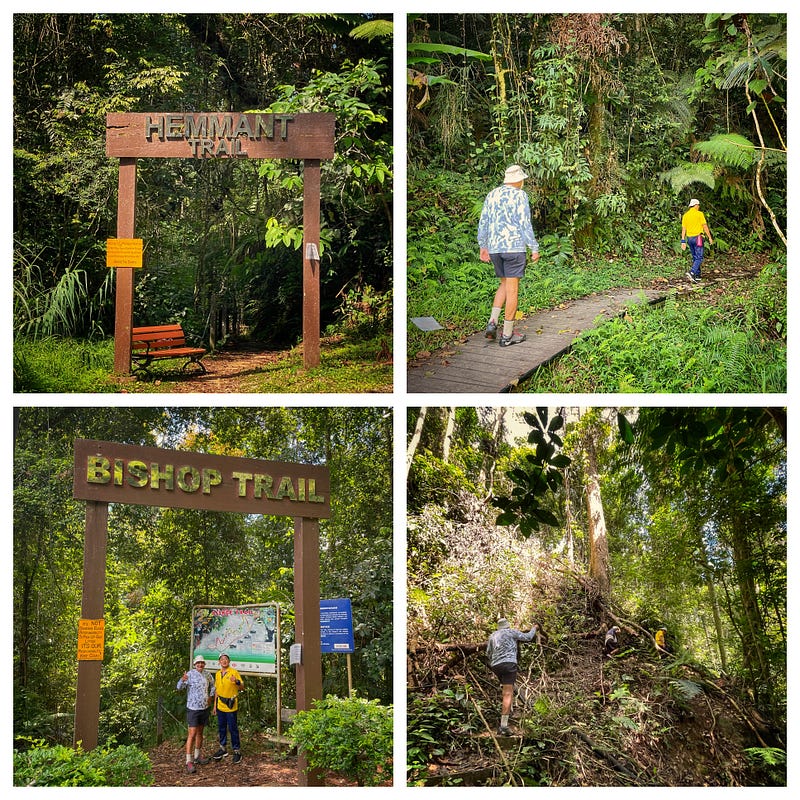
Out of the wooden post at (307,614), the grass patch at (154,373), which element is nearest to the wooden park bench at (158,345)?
the grass patch at (154,373)

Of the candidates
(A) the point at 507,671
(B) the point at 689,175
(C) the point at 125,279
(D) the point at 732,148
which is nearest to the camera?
Answer: (A) the point at 507,671

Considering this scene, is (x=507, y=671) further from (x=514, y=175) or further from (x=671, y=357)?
(x=514, y=175)

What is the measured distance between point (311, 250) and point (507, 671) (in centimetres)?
368

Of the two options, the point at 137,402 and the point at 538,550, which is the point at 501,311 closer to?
the point at 538,550

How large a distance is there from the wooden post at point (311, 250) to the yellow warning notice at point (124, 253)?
1342mm

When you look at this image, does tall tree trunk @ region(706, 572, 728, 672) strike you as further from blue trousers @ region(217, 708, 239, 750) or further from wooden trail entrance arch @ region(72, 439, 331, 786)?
blue trousers @ region(217, 708, 239, 750)

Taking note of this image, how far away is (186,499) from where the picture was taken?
5797mm

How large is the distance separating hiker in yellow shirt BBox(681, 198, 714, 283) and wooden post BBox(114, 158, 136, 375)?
5.41m

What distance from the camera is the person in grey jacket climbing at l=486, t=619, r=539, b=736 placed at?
618 centimetres

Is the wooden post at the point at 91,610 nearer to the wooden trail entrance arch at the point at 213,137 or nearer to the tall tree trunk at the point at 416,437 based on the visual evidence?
the wooden trail entrance arch at the point at 213,137

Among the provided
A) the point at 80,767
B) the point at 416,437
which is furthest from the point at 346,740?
the point at 416,437

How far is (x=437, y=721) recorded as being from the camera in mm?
6160

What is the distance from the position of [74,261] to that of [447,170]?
3.98 meters

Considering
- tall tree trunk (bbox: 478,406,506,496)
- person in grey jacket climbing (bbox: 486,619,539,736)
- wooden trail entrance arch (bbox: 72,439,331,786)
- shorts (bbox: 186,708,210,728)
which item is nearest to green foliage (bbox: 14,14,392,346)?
tall tree trunk (bbox: 478,406,506,496)
